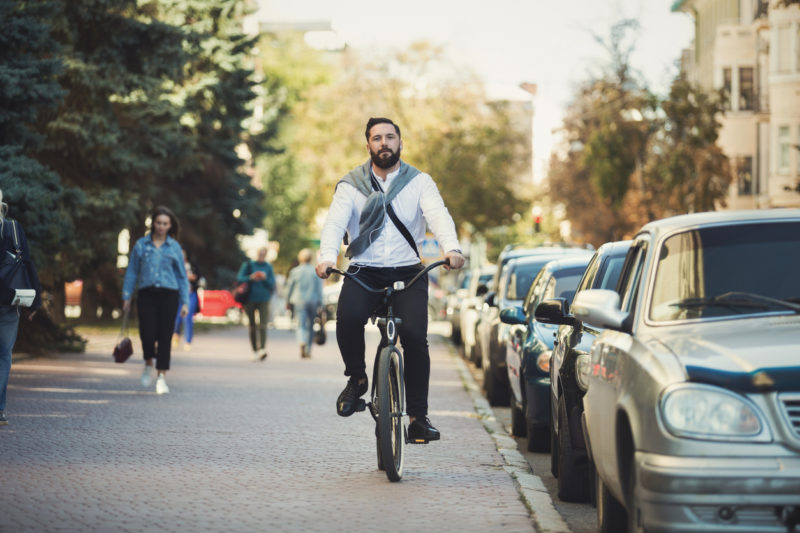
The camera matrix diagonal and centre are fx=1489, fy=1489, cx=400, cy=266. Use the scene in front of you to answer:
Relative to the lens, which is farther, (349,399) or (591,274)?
(591,274)

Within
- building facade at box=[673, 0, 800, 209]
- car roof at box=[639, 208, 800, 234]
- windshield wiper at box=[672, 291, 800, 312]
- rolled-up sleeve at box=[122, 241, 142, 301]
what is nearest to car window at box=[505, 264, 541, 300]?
rolled-up sleeve at box=[122, 241, 142, 301]

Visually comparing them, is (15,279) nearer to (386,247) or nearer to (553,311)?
(386,247)

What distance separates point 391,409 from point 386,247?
3.29 feet

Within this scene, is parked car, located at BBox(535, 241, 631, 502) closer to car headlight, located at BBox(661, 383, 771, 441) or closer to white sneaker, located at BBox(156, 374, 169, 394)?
car headlight, located at BBox(661, 383, 771, 441)

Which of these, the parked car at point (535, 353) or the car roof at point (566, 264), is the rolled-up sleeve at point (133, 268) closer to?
the parked car at point (535, 353)

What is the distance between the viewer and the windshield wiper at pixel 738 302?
640 cm

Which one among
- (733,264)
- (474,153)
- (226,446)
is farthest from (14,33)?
(474,153)

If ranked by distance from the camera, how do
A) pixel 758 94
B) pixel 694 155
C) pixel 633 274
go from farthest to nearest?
pixel 758 94 → pixel 694 155 → pixel 633 274

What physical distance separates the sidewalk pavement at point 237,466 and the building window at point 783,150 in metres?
32.5

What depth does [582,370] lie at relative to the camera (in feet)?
26.7

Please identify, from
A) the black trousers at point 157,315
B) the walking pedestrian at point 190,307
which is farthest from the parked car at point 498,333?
the walking pedestrian at point 190,307

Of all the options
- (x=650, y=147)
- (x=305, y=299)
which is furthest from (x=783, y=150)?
(x=305, y=299)

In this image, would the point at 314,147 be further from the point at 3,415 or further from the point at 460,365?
the point at 3,415

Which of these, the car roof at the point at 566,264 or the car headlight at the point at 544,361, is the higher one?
the car roof at the point at 566,264
